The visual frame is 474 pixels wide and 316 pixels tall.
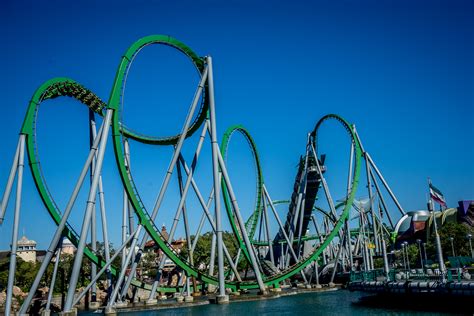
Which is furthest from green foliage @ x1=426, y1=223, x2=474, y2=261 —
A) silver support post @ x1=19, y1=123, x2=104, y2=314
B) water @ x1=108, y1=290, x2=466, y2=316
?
silver support post @ x1=19, y1=123, x2=104, y2=314

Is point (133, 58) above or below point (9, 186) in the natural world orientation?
above

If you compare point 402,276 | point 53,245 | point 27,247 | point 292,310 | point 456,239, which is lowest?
point 292,310

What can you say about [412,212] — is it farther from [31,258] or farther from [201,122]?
[31,258]

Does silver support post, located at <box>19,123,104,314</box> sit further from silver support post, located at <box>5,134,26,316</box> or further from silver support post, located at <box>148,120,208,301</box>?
silver support post, located at <box>148,120,208,301</box>

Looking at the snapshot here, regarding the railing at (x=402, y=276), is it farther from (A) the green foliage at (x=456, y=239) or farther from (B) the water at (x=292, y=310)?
(A) the green foliage at (x=456, y=239)

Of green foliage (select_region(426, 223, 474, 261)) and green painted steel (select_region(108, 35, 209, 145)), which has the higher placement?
green painted steel (select_region(108, 35, 209, 145))

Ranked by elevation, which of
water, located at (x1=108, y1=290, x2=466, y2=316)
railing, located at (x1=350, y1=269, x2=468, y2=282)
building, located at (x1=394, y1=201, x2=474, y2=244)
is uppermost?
building, located at (x1=394, y1=201, x2=474, y2=244)

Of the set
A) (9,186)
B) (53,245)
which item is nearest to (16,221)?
(9,186)

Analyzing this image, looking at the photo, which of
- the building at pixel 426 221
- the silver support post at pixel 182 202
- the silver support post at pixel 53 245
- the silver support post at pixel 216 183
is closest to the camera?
the silver support post at pixel 53 245

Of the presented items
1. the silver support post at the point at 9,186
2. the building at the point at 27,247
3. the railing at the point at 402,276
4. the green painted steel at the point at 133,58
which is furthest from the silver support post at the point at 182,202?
the building at the point at 27,247

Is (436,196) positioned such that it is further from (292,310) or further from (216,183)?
(216,183)

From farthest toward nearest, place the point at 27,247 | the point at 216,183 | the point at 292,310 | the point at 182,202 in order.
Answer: the point at 27,247 < the point at 182,202 < the point at 216,183 < the point at 292,310
